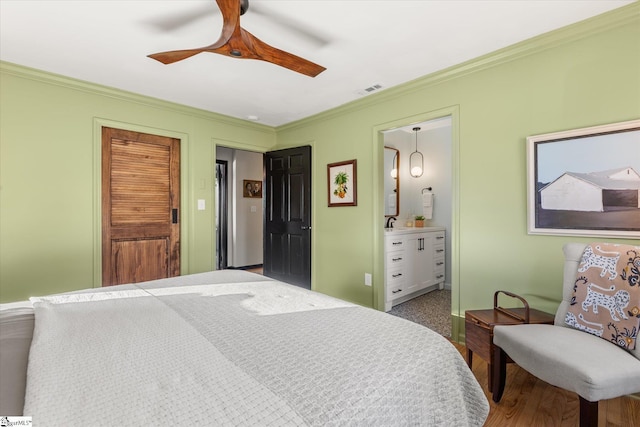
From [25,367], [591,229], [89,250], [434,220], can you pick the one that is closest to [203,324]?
[25,367]

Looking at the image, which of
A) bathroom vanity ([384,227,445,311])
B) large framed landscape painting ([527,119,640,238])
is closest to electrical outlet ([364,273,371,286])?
bathroom vanity ([384,227,445,311])

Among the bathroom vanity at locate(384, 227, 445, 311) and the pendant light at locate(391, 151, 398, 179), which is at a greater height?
the pendant light at locate(391, 151, 398, 179)

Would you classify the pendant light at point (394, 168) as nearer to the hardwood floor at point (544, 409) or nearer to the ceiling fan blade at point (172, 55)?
the hardwood floor at point (544, 409)

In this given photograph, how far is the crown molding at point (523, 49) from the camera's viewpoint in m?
2.00

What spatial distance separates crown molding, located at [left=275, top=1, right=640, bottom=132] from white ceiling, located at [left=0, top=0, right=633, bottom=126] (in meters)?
0.05

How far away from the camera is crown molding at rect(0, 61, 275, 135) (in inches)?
107

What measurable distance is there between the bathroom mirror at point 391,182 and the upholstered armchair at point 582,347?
2925 mm

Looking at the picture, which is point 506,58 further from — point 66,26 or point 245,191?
point 245,191

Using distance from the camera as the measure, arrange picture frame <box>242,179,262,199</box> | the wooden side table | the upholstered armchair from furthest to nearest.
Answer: picture frame <box>242,179,262,199</box>
the wooden side table
the upholstered armchair

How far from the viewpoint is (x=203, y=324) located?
46.9 inches

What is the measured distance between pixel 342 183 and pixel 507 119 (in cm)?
176

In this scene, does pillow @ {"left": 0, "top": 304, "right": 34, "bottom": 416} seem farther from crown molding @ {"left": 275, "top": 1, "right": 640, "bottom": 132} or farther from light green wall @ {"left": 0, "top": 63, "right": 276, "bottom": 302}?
crown molding @ {"left": 275, "top": 1, "right": 640, "bottom": 132}

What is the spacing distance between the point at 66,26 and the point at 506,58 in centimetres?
309

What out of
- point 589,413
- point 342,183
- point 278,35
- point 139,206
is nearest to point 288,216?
point 342,183
